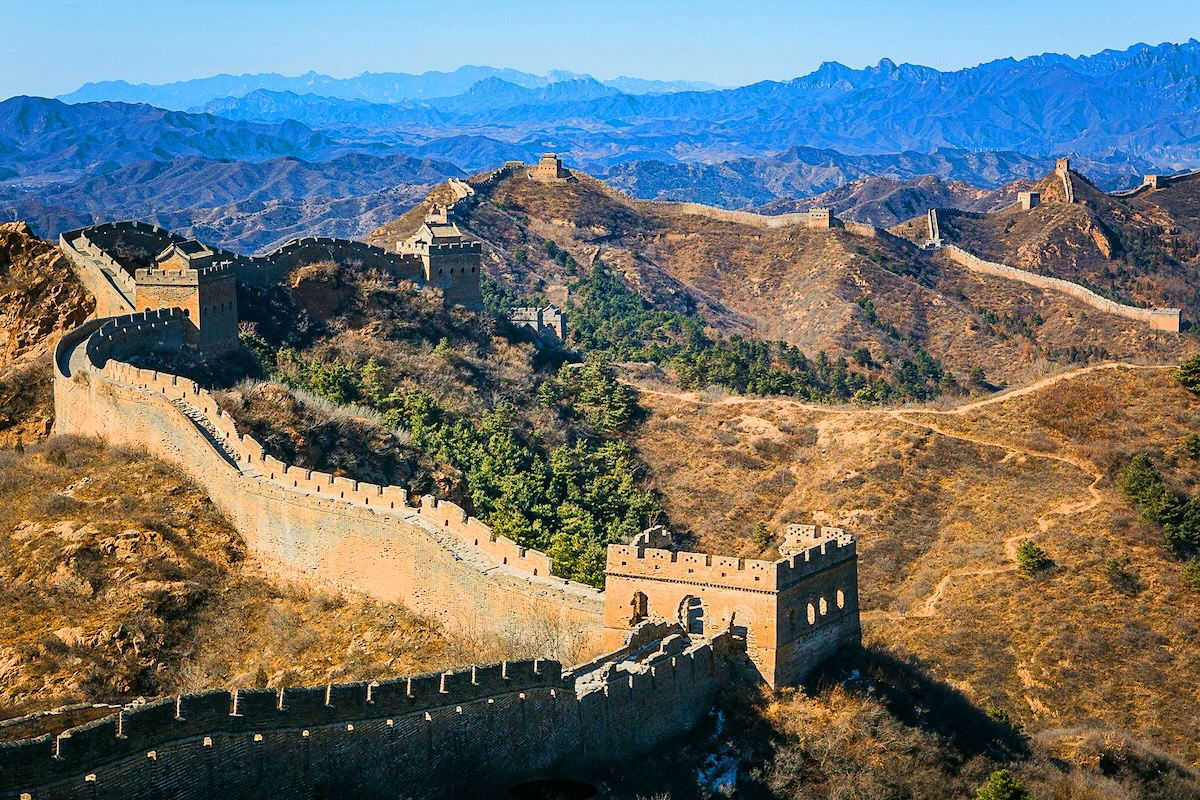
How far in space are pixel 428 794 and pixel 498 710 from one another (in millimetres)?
1924

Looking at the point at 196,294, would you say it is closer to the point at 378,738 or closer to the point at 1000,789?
the point at 1000,789

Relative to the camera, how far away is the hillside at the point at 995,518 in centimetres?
4816

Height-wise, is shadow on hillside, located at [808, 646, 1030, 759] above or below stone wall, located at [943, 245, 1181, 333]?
above

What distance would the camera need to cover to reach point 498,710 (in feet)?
85.9

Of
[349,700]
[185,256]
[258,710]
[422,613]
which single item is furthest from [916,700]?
[185,256]

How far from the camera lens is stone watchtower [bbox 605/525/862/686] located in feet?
107

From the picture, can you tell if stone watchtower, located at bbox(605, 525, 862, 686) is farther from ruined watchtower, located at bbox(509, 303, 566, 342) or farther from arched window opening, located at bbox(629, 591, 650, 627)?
ruined watchtower, located at bbox(509, 303, 566, 342)

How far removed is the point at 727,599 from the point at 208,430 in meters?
14.0

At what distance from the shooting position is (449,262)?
225 ft

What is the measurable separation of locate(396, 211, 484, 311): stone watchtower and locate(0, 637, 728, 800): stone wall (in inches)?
1524

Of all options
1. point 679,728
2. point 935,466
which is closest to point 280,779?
point 679,728

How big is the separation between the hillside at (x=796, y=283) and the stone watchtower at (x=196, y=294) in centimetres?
4560

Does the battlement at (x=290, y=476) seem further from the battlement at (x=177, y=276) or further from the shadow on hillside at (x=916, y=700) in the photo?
the shadow on hillside at (x=916, y=700)

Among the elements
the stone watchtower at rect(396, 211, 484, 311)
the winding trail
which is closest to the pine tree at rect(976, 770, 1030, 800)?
the winding trail
